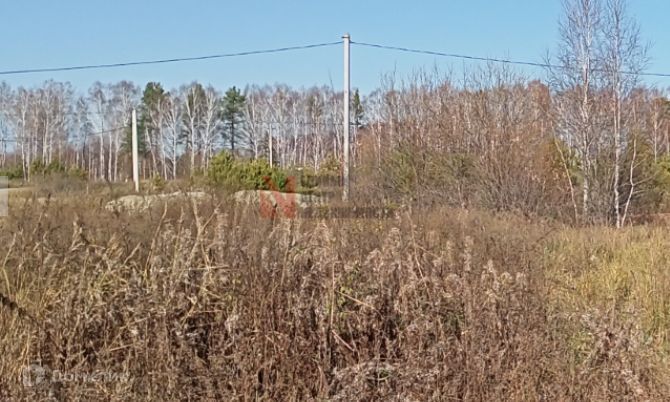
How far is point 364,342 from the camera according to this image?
3.11 metres

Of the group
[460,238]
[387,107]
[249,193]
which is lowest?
[460,238]

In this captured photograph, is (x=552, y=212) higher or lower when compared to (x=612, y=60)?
lower

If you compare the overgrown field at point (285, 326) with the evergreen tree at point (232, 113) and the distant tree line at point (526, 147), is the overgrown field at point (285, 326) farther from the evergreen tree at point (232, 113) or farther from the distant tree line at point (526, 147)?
the evergreen tree at point (232, 113)

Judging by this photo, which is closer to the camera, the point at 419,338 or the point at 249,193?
the point at 419,338

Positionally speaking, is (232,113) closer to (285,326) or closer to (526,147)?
(526,147)

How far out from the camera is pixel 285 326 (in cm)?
303

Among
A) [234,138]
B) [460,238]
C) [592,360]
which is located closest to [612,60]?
[460,238]

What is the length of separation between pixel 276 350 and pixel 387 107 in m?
12.4

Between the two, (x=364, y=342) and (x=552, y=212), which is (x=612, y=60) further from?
(x=364, y=342)

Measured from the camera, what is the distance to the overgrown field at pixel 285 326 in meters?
2.79

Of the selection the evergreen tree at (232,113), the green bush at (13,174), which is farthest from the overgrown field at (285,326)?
the evergreen tree at (232,113)

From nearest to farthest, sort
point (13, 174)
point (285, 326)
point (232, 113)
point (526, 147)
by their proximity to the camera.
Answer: point (285, 326) < point (526, 147) < point (13, 174) < point (232, 113)

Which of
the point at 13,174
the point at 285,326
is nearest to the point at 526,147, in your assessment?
the point at 285,326

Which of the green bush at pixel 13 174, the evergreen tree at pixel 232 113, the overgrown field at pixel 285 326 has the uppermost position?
the evergreen tree at pixel 232 113
